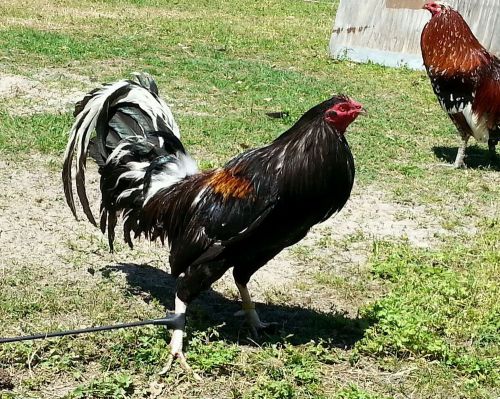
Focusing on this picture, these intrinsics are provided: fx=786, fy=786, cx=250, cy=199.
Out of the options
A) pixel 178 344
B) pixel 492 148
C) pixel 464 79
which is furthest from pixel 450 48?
pixel 178 344

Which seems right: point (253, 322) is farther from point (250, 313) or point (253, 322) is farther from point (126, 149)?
point (126, 149)

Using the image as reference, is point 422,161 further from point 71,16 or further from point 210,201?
point 71,16

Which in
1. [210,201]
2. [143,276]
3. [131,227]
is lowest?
[143,276]

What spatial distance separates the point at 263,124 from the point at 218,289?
3.89m

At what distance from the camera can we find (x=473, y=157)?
873 centimetres

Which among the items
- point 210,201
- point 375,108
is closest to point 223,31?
point 375,108

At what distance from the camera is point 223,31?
1484cm

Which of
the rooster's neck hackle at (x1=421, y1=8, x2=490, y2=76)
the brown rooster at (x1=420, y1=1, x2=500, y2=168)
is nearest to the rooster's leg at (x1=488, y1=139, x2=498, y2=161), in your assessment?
the brown rooster at (x1=420, y1=1, x2=500, y2=168)

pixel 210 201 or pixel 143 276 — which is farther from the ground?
pixel 210 201

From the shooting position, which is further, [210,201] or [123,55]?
[123,55]

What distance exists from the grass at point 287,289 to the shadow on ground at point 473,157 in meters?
0.03

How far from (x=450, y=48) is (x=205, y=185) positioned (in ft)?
15.5

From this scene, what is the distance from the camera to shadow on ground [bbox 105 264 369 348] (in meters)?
4.58

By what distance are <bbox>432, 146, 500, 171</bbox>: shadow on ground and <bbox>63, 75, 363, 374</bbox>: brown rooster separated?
444 cm
